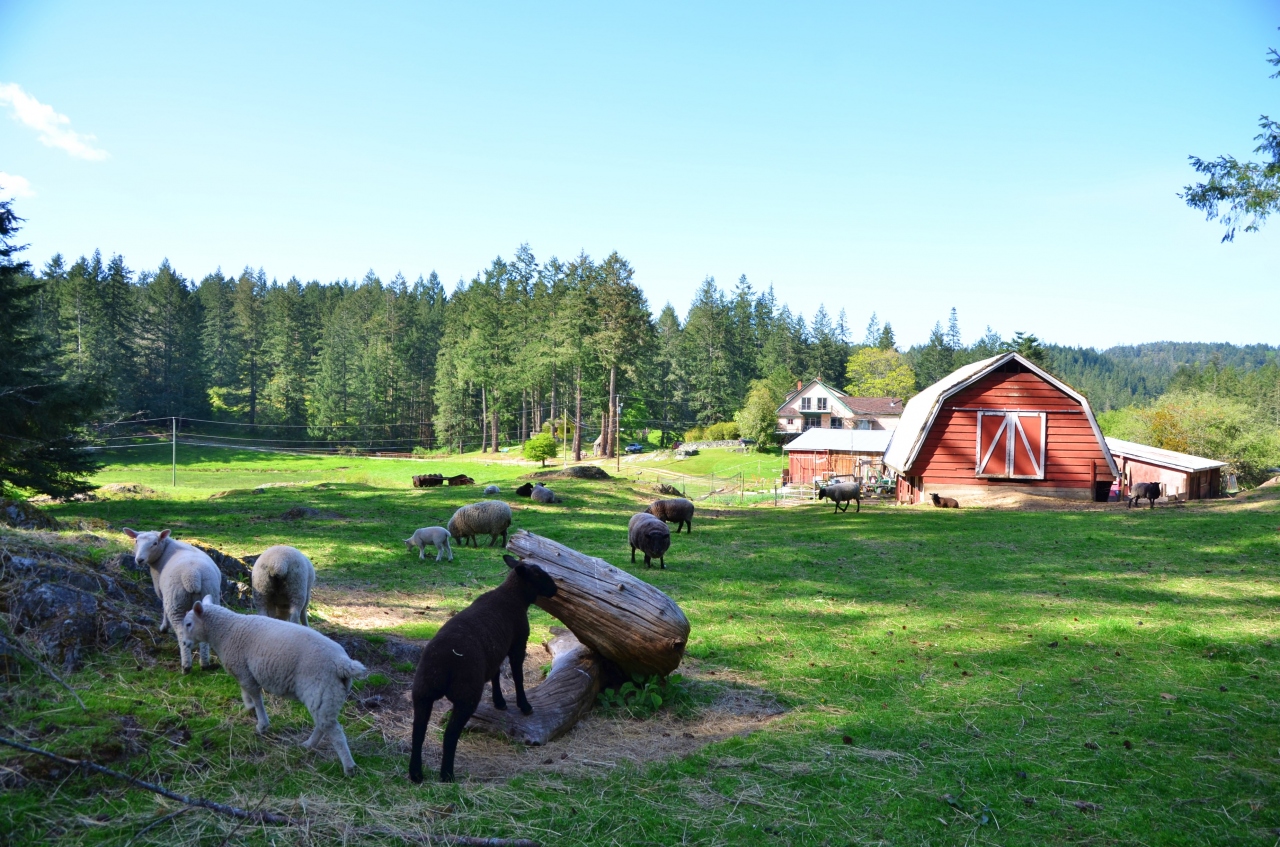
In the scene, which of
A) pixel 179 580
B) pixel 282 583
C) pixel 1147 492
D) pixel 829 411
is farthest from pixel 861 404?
pixel 179 580

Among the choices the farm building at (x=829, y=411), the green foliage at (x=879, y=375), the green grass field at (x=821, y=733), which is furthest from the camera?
the green foliage at (x=879, y=375)

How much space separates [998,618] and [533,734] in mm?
8409

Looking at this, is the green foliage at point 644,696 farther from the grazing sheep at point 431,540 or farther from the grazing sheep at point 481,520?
the grazing sheep at point 481,520

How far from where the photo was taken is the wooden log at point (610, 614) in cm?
747

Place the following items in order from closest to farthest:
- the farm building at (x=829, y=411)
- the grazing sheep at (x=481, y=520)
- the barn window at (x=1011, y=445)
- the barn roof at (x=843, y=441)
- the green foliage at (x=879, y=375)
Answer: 1. the grazing sheep at (x=481, y=520)
2. the barn window at (x=1011, y=445)
3. the barn roof at (x=843, y=441)
4. the farm building at (x=829, y=411)
5. the green foliage at (x=879, y=375)

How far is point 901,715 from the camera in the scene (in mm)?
7328

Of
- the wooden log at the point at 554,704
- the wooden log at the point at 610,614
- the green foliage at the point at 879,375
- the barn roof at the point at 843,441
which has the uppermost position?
the green foliage at the point at 879,375

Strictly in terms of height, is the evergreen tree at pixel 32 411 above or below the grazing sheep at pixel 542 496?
above

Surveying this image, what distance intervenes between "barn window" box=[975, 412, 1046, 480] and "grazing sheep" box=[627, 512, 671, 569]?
2089cm

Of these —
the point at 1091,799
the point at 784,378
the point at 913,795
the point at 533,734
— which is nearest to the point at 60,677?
the point at 533,734

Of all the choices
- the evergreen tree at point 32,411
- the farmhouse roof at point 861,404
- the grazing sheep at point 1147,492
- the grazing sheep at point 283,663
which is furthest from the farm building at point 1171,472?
the farmhouse roof at point 861,404

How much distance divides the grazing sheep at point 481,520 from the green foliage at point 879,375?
96.2m

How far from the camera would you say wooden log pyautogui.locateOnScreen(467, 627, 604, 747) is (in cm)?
655

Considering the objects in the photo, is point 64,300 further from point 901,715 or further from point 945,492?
point 901,715
